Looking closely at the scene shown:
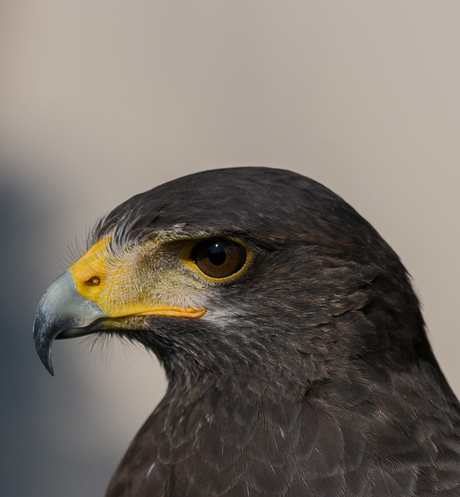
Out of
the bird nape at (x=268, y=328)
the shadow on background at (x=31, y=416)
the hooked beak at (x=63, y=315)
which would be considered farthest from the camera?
the shadow on background at (x=31, y=416)

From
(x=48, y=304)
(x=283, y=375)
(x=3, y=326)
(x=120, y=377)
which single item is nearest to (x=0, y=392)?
(x=3, y=326)

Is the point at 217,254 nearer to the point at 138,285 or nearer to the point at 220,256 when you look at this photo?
the point at 220,256

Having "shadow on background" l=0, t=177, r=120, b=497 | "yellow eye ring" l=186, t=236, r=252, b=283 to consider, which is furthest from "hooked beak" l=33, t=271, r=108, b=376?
"shadow on background" l=0, t=177, r=120, b=497

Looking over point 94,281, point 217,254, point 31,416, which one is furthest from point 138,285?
point 31,416

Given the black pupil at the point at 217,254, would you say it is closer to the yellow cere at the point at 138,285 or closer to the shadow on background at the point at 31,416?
the yellow cere at the point at 138,285

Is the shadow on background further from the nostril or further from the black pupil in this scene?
the black pupil

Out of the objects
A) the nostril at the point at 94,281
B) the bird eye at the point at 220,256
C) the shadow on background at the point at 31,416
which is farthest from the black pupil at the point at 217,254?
the shadow on background at the point at 31,416
